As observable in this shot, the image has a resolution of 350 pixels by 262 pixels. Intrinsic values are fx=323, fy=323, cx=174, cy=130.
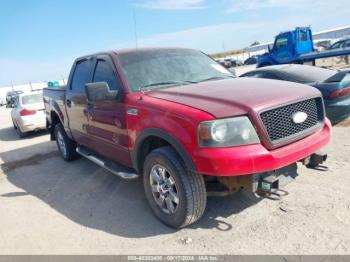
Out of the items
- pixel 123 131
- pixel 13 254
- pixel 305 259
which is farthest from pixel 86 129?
pixel 305 259

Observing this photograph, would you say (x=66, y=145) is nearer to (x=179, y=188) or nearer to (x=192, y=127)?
(x=179, y=188)

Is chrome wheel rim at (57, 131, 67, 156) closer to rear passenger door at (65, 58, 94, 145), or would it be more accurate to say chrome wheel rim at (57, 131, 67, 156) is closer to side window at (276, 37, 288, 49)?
rear passenger door at (65, 58, 94, 145)

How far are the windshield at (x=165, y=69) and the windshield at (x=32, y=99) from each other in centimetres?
744

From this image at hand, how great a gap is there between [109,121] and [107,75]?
2.11 feet

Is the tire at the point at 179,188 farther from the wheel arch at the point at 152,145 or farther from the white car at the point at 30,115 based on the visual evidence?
the white car at the point at 30,115

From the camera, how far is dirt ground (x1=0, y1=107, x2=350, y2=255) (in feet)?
10.2

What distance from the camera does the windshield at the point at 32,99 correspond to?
10.7 metres

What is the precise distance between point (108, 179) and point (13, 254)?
6.70 feet

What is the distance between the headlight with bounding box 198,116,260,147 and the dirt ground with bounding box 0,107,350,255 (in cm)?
101

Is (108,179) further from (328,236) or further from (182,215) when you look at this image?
(328,236)

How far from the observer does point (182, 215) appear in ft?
10.8

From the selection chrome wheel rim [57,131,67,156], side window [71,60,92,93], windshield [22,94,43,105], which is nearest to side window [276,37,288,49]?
windshield [22,94,43,105]

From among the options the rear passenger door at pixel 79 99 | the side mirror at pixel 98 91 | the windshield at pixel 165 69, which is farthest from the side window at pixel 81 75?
the side mirror at pixel 98 91

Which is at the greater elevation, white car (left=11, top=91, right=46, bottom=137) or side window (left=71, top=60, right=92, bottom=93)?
side window (left=71, top=60, right=92, bottom=93)
